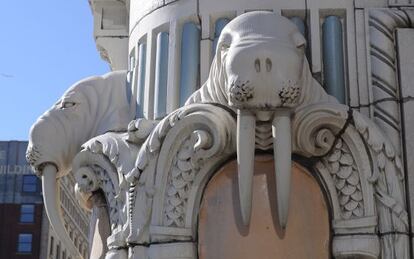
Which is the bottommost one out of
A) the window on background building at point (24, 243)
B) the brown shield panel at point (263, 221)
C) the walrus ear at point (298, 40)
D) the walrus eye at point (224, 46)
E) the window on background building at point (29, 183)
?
the brown shield panel at point (263, 221)

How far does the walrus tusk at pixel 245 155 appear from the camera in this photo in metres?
7.34

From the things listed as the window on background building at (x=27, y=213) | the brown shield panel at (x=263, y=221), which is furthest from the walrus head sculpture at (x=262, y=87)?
the window on background building at (x=27, y=213)

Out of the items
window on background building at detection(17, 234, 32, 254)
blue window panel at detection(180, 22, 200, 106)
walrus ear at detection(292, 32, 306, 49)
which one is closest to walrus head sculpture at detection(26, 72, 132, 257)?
blue window panel at detection(180, 22, 200, 106)

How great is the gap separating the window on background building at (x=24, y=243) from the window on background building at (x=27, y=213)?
1.15m

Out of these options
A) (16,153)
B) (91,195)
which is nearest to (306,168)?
(91,195)

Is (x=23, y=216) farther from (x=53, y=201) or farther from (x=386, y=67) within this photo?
(x=386, y=67)

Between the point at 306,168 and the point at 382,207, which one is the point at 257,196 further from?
the point at 382,207

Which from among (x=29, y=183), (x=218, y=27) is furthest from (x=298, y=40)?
(x=29, y=183)

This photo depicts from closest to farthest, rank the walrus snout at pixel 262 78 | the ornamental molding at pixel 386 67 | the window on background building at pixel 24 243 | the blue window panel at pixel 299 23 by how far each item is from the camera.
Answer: the walrus snout at pixel 262 78, the ornamental molding at pixel 386 67, the blue window panel at pixel 299 23, the window on background building at pixel 24 243

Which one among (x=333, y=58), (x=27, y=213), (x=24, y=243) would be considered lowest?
(x=333, y=58)

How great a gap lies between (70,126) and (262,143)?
7.42ft

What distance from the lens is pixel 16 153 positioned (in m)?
64.5

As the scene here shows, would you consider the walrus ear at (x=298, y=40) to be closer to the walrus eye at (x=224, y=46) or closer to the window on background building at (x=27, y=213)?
the walrus eye at (x=224, y=46)

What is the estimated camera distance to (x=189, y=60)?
Answer: 27.6 ft
